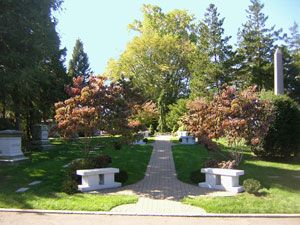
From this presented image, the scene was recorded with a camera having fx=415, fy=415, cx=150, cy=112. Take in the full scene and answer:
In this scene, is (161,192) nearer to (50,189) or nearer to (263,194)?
(263,194)

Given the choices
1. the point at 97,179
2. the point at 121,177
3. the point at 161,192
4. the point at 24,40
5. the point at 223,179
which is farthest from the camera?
the point at 24,40

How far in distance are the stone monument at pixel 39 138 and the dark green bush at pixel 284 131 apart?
1487 centimetres

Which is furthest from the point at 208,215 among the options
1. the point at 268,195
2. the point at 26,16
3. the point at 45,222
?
the point at 26,16

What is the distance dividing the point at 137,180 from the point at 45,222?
597cm

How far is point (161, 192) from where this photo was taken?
1298 centimetres

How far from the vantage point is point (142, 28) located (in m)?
62.5

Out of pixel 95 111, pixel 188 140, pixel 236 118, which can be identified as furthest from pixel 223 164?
pixel 188 140

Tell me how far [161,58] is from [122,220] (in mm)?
48970

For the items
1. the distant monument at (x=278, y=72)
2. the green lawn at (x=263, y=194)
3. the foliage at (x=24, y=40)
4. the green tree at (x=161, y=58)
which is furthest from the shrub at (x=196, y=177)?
the green tree at (x=161, y=58)

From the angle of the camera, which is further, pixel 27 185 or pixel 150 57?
pixel 150 57

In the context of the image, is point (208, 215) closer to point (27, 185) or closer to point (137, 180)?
point (137, 180)

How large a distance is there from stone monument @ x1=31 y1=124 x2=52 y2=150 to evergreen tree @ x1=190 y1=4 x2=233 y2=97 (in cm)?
2078

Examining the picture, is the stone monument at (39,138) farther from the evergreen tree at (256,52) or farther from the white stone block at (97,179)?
the evergreen tree at (256,52)

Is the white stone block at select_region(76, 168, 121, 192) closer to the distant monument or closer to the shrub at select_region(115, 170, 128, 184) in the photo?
the shrub at select_region(115, 170, 128, 184)
